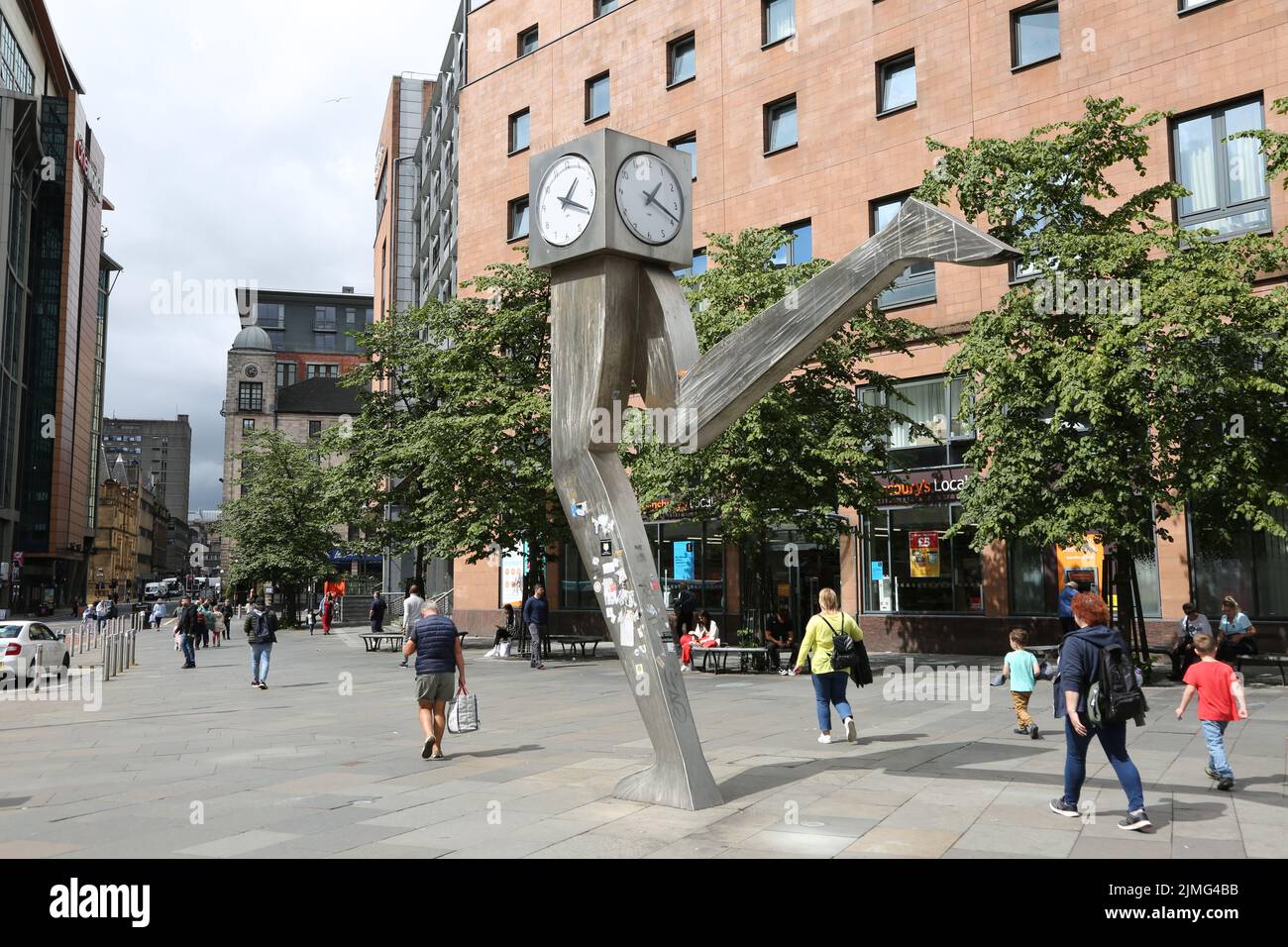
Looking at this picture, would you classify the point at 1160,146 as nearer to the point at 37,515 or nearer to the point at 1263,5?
the point at 1263,5

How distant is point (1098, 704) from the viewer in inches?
281

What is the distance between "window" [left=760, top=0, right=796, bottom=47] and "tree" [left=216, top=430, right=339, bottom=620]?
89.2ft

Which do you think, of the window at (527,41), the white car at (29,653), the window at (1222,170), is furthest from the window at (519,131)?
the white car at (29,653)

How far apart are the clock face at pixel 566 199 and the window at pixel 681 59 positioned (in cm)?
2614

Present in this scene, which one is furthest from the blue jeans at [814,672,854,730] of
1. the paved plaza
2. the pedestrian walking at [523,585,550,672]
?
the pedestrian walking at [523,585,550,672]

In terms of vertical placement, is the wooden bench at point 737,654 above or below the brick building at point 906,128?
below

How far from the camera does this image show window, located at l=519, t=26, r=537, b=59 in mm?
39219

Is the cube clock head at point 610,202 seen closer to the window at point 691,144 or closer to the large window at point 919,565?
the large window at point 919,565

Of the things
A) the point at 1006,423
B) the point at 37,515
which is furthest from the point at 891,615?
the point at 37,515

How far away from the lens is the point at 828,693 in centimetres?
1168

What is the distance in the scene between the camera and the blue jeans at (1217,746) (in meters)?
8.56

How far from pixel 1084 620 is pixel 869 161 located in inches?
903

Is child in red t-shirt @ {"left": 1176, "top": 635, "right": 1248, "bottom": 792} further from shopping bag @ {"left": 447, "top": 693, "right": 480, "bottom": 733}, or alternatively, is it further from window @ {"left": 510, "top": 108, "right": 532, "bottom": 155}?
window @ {"left": 510, "top": 108, "right": 532, "bottom": 155}

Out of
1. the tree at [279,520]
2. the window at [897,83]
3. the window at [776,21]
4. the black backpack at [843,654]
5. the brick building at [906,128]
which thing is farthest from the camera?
the tree at [279,520]
